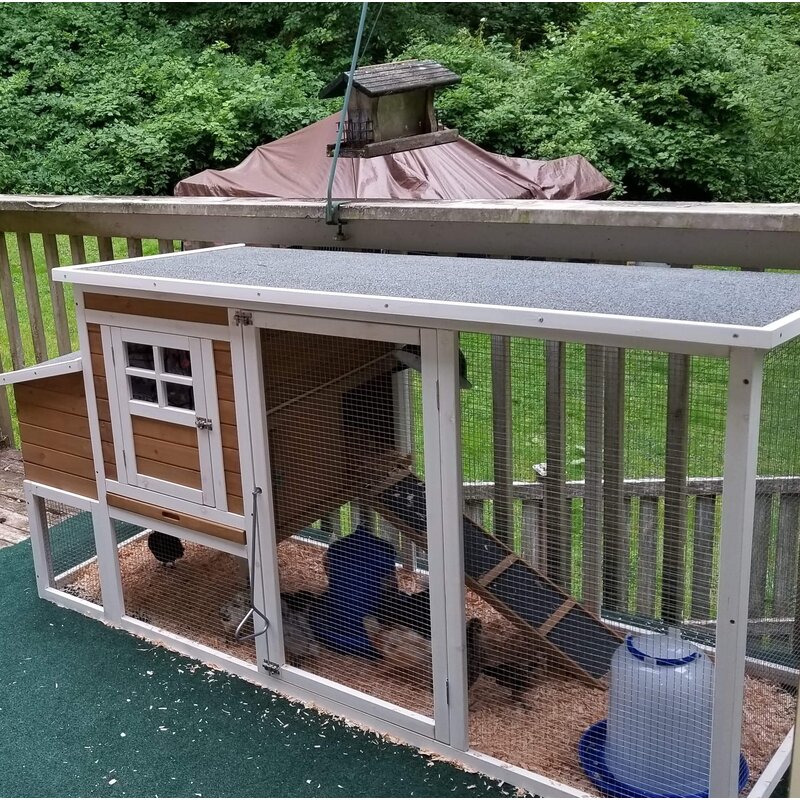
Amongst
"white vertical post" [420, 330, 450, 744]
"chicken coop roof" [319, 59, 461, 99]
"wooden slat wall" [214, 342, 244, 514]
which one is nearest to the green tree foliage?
"chicken coop roof" [319, 59, 461, 99]

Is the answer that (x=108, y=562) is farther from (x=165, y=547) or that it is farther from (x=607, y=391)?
(x=607, y=391)

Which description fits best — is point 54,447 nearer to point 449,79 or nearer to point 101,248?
point 101,248

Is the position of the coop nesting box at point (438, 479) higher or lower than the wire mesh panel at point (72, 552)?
higher

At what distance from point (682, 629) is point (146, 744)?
1.46 m

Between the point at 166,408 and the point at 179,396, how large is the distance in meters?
0.05

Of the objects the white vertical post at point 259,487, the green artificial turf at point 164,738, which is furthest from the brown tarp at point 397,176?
the green artificial turf at point 164,738

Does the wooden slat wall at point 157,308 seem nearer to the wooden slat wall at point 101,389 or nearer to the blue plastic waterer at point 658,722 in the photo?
the wooden slat wall at point 101,389

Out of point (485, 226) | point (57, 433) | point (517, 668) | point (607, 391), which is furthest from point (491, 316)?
point (57, 433)

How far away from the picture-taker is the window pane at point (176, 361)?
8.59 ft

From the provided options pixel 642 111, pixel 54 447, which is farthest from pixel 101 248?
pixel 642 111

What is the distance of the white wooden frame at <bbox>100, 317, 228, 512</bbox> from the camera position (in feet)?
8.39

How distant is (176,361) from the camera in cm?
265

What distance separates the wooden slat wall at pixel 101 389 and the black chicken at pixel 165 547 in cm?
53

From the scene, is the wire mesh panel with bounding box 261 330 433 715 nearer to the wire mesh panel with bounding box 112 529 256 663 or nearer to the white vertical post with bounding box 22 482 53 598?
the wire mesh panel with bounding box 112 529 256 663
